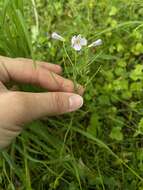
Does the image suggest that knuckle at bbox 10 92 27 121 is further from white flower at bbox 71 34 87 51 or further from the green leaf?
the green leaf

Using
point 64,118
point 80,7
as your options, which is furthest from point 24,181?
point 80,7

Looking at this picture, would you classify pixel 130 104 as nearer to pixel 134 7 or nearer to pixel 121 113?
pixel 121 113

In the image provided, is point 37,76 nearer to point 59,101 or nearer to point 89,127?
point 59,101

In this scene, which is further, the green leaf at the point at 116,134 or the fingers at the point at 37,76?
the green leaf at the point at 116,134

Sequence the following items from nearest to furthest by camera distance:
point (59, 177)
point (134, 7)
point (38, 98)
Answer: point (38, 98) < point (59, 177) < point (134, 7)

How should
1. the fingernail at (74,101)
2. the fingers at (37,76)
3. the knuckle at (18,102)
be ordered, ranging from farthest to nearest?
the fingers at (37,76), the fingernail at (74,101), the knuckle at (18,102)

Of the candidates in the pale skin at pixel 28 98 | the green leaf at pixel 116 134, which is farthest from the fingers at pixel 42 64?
the green leaf at pixel 116 134

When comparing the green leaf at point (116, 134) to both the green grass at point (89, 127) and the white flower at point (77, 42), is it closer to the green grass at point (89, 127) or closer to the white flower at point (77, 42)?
the green grass at point (89, 127)

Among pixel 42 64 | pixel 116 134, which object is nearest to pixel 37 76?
pixel 42 64
